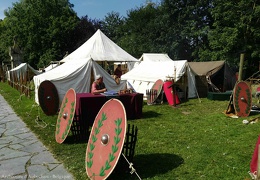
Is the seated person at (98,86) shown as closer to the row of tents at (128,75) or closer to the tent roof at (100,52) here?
the row of tents at (128,75)

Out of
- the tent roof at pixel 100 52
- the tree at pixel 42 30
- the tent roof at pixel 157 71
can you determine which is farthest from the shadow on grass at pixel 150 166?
the tree at pixel 42 30

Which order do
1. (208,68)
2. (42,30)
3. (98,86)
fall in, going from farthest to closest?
1. (42,30)
2. (208,68)
3. (98,86)

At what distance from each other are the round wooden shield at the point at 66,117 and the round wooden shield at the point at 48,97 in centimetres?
328

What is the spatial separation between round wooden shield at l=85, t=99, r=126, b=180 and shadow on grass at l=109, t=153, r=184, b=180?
360 millimetres

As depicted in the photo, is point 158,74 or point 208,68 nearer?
point 158,74

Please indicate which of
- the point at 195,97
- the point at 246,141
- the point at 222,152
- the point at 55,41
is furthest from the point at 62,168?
the point at 55,41

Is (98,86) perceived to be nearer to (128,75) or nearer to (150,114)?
(150,114)

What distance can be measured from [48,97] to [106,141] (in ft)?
19.7

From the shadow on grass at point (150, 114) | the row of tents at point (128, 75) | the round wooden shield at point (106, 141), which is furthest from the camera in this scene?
the row of tents at point (128, 75)

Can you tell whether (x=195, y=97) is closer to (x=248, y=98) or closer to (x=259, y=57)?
(x=248, y=98)

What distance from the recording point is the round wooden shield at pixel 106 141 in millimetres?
3660

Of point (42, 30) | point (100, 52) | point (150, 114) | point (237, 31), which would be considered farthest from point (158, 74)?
point (42, 30)

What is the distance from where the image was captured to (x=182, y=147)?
5469mm

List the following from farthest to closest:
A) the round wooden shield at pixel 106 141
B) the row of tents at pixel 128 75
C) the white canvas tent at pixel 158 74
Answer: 1. the white canvas tent at pixel 158 74
2. the row of tents at pixel 128 75
3. the round wooden shield at pixel 106 141
